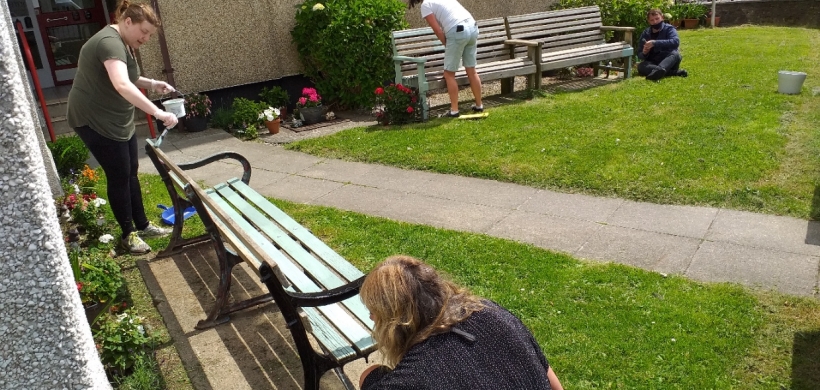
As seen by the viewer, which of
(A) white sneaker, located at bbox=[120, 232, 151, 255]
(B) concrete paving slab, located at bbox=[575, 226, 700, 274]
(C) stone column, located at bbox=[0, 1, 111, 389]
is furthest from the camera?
(A) white sneaker, located at bbox=[120, 232, 151, 255]

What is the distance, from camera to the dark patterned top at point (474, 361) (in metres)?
1.87

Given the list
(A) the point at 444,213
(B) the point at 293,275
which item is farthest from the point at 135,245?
(A) the point at 444,213

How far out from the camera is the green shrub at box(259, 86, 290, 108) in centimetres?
892

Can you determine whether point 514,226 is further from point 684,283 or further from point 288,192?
point 288,192

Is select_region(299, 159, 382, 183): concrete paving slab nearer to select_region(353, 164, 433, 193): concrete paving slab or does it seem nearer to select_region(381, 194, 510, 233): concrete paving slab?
select_region(353, 164, 433, 193): concrete paving slab

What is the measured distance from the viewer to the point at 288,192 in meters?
5.96

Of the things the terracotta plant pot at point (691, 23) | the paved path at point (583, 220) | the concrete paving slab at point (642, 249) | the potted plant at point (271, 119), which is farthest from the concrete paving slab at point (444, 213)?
the terracotta plant pot at point (691, 23)

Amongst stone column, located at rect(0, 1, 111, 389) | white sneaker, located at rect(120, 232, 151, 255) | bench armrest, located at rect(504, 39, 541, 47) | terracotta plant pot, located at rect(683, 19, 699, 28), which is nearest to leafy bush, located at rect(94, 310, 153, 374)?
stone column, located at rect(0, 1, 111, 389)

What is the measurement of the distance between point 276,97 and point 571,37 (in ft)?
15.0

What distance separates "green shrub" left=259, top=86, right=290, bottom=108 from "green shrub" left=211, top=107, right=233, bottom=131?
50 centimetres

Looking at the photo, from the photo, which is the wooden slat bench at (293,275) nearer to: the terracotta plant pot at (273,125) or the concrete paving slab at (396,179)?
the concrete paving slab at (396,179)

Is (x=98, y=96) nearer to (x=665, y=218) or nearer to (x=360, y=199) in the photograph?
(x=360, y=199)

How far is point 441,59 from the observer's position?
8.84m

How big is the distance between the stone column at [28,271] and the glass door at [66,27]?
8790 millimetres
